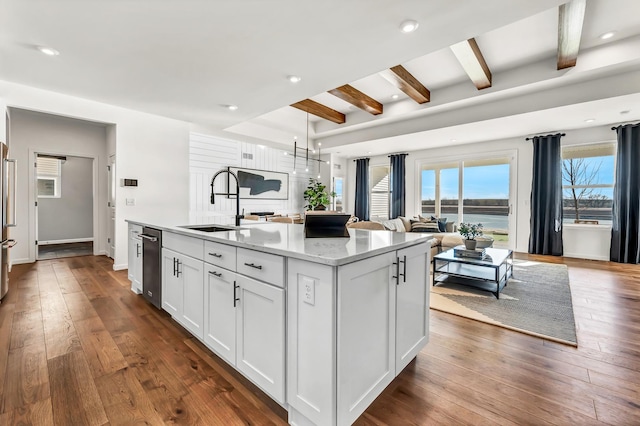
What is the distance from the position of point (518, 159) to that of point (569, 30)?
3.87 meters

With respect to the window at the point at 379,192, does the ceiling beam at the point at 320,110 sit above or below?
→ above

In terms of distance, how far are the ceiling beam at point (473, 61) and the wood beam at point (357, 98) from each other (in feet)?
5.62

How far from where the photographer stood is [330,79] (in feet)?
11.3

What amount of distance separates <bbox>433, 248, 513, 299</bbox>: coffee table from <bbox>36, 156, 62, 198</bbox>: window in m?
8.95

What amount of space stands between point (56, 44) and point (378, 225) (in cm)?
443

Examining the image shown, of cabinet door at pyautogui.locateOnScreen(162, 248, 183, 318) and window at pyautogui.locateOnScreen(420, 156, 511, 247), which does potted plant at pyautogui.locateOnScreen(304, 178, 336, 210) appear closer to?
window at pyautogui.locateOnScreen(420, 156, 511, 247)

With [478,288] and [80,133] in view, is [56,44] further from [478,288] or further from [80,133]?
[478,288]

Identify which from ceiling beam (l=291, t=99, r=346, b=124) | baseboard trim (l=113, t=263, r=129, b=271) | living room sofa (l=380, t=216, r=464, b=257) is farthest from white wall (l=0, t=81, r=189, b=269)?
living room sofa (l=380, t=216, r=464, b=257)

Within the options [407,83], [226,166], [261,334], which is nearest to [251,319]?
[261,334]

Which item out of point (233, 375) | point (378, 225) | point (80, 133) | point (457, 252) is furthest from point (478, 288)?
point (80, 133)

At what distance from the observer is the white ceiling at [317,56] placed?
2.23 m

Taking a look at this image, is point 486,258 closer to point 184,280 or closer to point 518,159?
point 184,280

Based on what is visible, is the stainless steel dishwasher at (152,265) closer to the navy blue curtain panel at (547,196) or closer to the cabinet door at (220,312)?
the cabinet door at (220,312)

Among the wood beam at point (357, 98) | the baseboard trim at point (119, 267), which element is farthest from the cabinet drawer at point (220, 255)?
the baseboard trim at point (119, 267)
